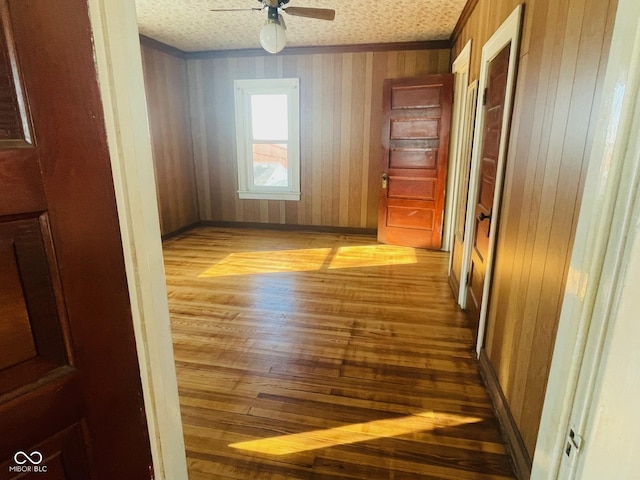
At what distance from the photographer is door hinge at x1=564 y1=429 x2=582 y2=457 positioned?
65 centimetres

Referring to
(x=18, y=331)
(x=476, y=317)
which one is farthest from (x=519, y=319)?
(x=18, y=331)

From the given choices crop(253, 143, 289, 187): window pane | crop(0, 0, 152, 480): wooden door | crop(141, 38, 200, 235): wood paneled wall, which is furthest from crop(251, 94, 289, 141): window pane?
crop(0, 0, 152, 480): wooden door

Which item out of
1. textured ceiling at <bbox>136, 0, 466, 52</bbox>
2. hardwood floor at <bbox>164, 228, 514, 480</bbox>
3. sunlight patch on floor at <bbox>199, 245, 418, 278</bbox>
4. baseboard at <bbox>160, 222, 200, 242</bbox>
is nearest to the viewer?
hardwood floor at <bbox>164, 228, 514, 480</bbox>

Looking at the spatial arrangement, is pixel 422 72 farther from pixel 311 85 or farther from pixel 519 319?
pixel 519 319

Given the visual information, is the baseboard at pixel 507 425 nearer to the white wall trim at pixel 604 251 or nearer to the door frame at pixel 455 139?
the white wall trim at pixel 604 251

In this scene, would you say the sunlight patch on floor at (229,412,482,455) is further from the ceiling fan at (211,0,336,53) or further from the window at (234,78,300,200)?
the window at (234,78,300,200)

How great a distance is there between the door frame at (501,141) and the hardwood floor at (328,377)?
1.48 feet

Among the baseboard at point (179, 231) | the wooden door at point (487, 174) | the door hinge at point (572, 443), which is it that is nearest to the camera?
the door hinge at point (572, 443)

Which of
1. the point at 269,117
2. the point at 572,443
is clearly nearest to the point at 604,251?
the point at 572,443

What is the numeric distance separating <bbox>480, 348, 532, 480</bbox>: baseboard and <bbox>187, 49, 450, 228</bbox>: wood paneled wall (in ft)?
11.6

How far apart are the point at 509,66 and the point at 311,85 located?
12.1 ft

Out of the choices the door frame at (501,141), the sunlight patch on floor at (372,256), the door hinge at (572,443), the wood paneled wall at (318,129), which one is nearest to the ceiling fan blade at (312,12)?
the door frame at (501,141)

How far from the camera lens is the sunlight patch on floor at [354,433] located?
1.72 m

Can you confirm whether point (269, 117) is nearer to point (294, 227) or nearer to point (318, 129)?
point (318, 129)
